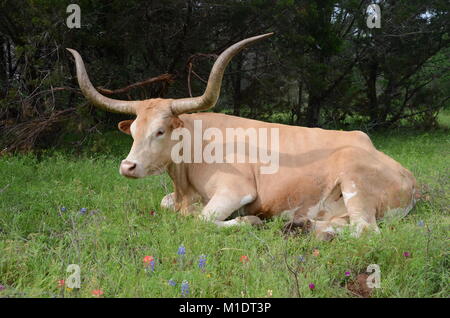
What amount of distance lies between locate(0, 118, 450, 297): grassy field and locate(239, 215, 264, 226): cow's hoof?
106 millimetres

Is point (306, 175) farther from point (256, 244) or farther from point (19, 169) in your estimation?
point (19, 169)

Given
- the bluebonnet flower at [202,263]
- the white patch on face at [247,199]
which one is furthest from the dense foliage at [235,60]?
the bluebonnet flower at [202,263]

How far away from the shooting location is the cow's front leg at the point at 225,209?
3.94 metres

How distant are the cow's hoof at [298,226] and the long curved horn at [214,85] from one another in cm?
129

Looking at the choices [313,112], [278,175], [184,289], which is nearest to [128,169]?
[278,175]

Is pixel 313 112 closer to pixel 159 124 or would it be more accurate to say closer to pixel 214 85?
pixel 214 85

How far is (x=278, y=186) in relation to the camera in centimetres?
426

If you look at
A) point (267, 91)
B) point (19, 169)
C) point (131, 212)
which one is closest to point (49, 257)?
point (131, 212)

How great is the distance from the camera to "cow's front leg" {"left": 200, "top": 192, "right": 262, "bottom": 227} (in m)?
3.94

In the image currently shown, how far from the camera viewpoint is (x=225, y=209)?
4031 mm

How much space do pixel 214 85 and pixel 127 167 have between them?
1.04m

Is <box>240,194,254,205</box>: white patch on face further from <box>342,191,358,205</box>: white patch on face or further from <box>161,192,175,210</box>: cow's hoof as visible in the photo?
<box>342,191,358,205</box>: white patch on face
